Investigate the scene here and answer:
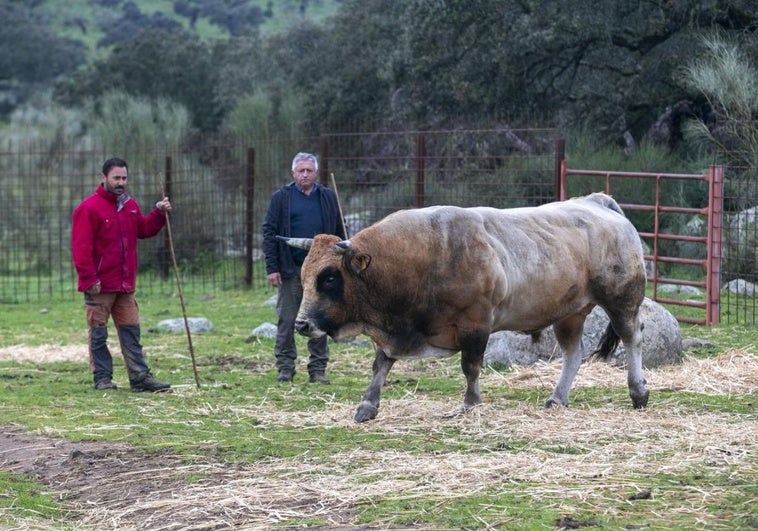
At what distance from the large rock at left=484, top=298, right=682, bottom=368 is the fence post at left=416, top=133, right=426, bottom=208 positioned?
6189mm

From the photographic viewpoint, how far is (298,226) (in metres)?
11.1

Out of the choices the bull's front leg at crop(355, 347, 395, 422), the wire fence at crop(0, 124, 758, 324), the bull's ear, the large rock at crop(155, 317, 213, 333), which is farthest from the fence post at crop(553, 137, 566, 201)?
the bull's ear

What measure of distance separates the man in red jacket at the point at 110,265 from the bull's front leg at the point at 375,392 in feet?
8.62

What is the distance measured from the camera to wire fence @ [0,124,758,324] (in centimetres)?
1723

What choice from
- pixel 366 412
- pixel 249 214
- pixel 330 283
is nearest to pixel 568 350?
pixel 366 412

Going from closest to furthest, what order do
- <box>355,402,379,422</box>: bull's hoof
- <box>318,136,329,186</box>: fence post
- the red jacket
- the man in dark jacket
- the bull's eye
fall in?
the bull's eye
<box>355,402,379,422</box>: bull's hoof
the red jacket
the man in dark jacket
<box>318,136,329,186</box>: fence post

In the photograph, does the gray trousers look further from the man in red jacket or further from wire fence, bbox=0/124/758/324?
wire fence, bbox=0/124/758/324

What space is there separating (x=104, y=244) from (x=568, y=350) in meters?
4.23

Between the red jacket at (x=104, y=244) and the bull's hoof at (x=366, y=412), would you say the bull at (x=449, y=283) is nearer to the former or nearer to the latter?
the bull's hoof at (x=366, y=412)

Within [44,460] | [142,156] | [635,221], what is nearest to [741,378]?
[44,460]

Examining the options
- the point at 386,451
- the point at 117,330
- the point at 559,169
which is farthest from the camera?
the point at 559,169

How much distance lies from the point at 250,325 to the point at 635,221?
268 inches

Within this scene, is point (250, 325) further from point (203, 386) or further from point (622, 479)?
point (622, 479)

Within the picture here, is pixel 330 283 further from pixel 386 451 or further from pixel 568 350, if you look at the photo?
pixel 568 350
